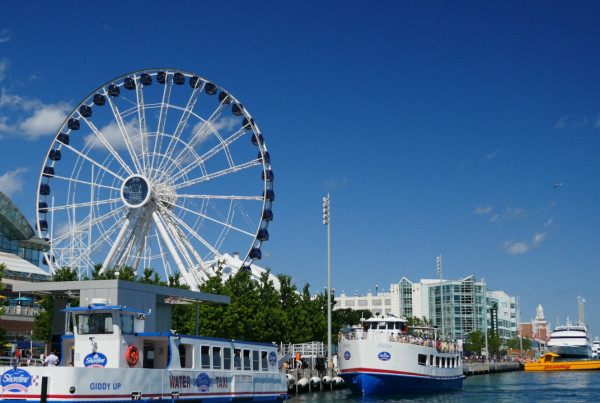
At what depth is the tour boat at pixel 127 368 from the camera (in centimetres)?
2822

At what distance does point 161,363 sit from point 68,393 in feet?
20.1

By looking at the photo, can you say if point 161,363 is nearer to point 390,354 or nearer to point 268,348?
point 268,348

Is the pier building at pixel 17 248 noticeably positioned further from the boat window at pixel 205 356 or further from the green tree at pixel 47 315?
the boat window at pixel 205 356

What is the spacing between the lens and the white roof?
96838 millimetres

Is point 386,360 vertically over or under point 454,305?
under

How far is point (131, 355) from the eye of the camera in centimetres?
3086

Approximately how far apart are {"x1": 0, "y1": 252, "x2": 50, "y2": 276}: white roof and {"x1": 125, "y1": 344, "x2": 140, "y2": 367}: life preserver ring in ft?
234

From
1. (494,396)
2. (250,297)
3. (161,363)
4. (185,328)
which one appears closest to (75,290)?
(161,363)

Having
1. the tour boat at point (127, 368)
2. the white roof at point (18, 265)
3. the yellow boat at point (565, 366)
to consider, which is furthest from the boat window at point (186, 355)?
the yellow boat at point (565, 366)

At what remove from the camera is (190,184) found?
7038 centimetres

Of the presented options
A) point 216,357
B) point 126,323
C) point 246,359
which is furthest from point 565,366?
point 126,323

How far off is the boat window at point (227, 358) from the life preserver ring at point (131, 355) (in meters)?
6.81

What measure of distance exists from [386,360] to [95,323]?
30.4m

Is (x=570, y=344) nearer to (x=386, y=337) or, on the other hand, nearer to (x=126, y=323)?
(x=386, y=337)
